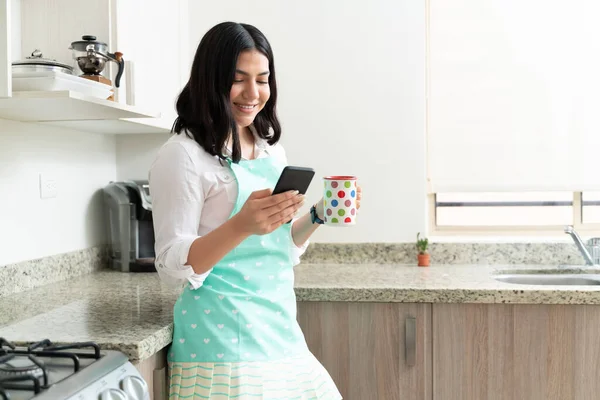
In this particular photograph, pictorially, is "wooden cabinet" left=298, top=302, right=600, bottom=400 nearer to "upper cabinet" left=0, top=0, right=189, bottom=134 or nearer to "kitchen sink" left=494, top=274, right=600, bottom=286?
"kitchen sink" left=494, top=274, right=600, bottom=286

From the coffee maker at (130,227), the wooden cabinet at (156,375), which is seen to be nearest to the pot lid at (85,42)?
the coffee maker at (130,227)

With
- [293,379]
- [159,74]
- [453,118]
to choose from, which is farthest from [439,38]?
[293,379]

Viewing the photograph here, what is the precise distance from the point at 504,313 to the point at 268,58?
3.51ft

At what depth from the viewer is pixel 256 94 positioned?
151 cm

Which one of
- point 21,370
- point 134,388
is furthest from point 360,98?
point 21,370

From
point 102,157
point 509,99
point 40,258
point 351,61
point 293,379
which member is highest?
point 351,61

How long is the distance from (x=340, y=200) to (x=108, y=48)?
2.94 feet

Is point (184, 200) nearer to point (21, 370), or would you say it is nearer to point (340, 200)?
point (340, 200)

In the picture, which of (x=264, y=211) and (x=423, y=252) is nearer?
(x=264, y=211)

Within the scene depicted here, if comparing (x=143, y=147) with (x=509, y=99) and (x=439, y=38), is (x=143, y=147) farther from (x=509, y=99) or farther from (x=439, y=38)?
(x=509, y=99)

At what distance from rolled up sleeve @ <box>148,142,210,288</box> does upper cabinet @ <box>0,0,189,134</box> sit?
0.33 metres

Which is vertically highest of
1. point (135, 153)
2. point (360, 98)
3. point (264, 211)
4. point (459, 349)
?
point (360, 98)

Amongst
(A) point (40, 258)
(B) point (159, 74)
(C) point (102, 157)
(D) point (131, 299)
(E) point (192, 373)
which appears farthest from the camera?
(C) point (102, 157)

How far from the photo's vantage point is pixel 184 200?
1.40 meters
